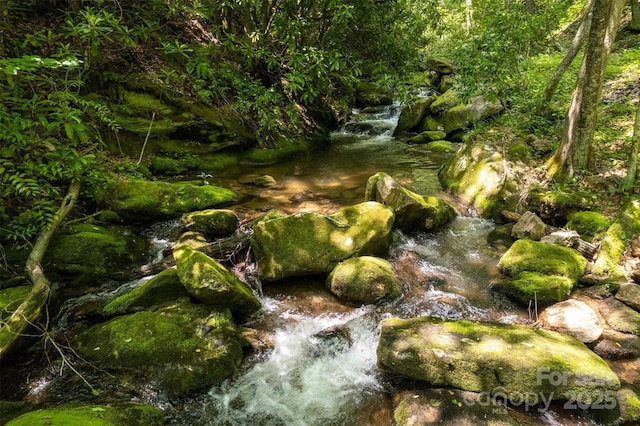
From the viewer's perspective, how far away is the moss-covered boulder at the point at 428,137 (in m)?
13.5

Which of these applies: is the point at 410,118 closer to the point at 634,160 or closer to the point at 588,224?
the point at 634,160

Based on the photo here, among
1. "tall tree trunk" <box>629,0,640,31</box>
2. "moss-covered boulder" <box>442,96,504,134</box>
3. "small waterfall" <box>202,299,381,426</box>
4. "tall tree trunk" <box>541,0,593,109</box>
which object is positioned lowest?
"small waterfall" <box>202,299,381,426</box>

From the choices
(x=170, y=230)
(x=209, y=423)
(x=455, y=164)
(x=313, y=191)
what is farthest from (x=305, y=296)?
(x=455, y=164)

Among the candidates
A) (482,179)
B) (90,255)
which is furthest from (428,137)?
(90,255)

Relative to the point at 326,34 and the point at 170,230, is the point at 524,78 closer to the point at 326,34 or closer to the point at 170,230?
the point at 326,34

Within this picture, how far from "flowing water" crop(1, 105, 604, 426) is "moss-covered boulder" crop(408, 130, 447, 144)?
6.24 meters

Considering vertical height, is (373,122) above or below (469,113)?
below

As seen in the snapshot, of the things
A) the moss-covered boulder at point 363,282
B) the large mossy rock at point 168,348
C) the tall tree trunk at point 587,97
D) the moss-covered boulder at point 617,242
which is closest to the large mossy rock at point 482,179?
the tall tree trunk at point 587,97

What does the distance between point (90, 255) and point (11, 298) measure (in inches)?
52.5

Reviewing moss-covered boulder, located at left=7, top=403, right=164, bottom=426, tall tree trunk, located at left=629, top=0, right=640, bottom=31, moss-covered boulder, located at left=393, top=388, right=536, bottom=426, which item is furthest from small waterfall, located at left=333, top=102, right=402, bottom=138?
moss-covered boulder, located at left=7, top=403, right=164, bottom=426

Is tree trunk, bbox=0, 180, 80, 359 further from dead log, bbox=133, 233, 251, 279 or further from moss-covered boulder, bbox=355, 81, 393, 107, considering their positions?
moss-covered boulder, bbox=355, 81, 393, 107

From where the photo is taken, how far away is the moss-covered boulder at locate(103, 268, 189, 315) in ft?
14.3

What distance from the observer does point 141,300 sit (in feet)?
14.5

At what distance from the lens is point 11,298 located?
12.8ft
